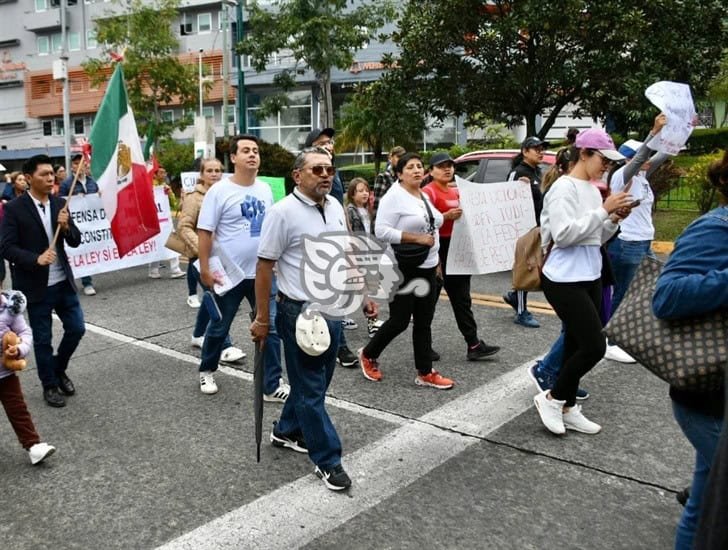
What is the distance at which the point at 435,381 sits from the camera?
5.36 m

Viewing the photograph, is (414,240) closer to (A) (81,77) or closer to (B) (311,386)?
(B) (311,386)

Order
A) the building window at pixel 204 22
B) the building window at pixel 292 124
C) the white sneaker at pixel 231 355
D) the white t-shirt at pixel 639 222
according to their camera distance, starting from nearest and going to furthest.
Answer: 1. the white t-shirt at pixel 639 222
2. the white sneaker at pixel 231 355
3. the building window at pixel 292 124
4. the building window at pixel 204 22

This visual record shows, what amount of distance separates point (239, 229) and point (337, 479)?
2.12m

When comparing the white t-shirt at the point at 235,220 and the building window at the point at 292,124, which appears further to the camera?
the building window at the point at 292,124

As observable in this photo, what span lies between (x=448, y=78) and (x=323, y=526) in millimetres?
12650

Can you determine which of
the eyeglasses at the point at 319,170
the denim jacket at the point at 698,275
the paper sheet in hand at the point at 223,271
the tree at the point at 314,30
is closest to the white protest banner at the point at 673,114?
the denim jacket at the point at 698,275

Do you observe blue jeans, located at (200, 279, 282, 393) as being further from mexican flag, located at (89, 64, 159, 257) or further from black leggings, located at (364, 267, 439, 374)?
mexican flag, located at (89, 64, 159, 257)

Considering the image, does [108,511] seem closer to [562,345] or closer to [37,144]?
[562,345]

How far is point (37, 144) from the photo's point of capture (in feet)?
170

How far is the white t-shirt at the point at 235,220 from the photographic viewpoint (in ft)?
16.6

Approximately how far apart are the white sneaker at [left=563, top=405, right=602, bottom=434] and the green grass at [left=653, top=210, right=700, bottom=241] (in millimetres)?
8897

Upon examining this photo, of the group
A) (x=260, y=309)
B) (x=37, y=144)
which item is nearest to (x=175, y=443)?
(x=260, y=309)

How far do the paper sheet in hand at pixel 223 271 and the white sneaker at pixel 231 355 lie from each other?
120 cm

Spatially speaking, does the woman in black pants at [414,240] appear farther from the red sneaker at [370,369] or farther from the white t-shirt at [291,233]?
the white t-shirt at [291,233]
